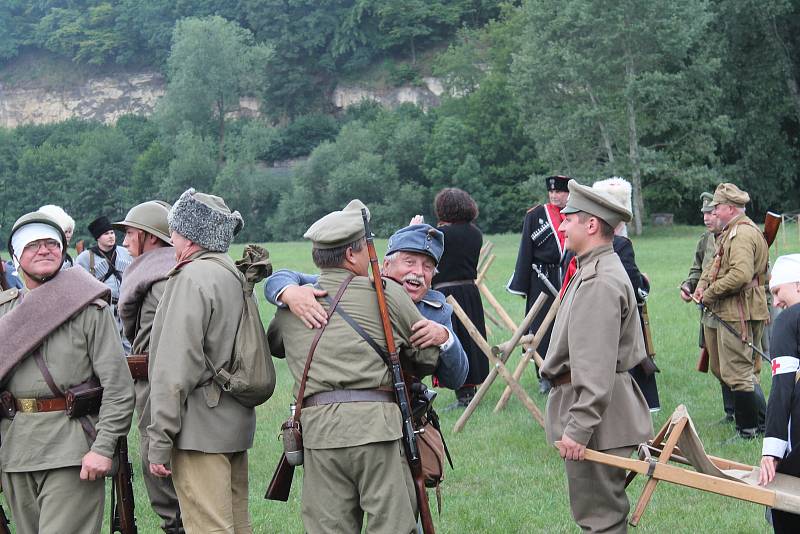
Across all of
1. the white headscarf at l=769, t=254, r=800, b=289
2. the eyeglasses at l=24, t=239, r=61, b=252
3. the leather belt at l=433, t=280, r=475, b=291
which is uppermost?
the eyeglasses at l=24, t=239, r=61, b=252

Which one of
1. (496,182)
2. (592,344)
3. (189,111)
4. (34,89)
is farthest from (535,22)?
(34,89)

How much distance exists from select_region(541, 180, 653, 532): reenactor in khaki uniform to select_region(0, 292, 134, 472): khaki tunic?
2.23 meters

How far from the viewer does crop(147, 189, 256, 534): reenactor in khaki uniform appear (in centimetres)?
452

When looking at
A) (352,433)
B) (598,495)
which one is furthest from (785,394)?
(352,433)

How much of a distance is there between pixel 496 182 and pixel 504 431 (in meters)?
58.7

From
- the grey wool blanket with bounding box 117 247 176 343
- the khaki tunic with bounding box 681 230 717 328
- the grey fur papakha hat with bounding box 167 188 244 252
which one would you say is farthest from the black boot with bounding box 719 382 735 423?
the grey fur papakha hat with bounding box 167 188 244 252

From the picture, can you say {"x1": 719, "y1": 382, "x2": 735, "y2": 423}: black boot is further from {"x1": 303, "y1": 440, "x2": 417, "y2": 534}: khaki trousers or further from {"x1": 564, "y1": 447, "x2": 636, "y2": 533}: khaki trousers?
{"x1": 303, "y1": 440, "x2": 417, "y2": 534}: khaki trousers

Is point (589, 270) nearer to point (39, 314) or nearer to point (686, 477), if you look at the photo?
point (686, 477)

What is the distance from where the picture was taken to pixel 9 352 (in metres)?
4.74

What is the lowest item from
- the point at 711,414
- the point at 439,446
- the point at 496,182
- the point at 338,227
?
the point at 496,182

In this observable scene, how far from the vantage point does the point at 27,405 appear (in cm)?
480

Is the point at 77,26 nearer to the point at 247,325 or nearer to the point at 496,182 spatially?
the point at 496,182

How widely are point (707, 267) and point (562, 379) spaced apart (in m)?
4.74

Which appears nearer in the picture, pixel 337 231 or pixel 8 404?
pixel 337 231
